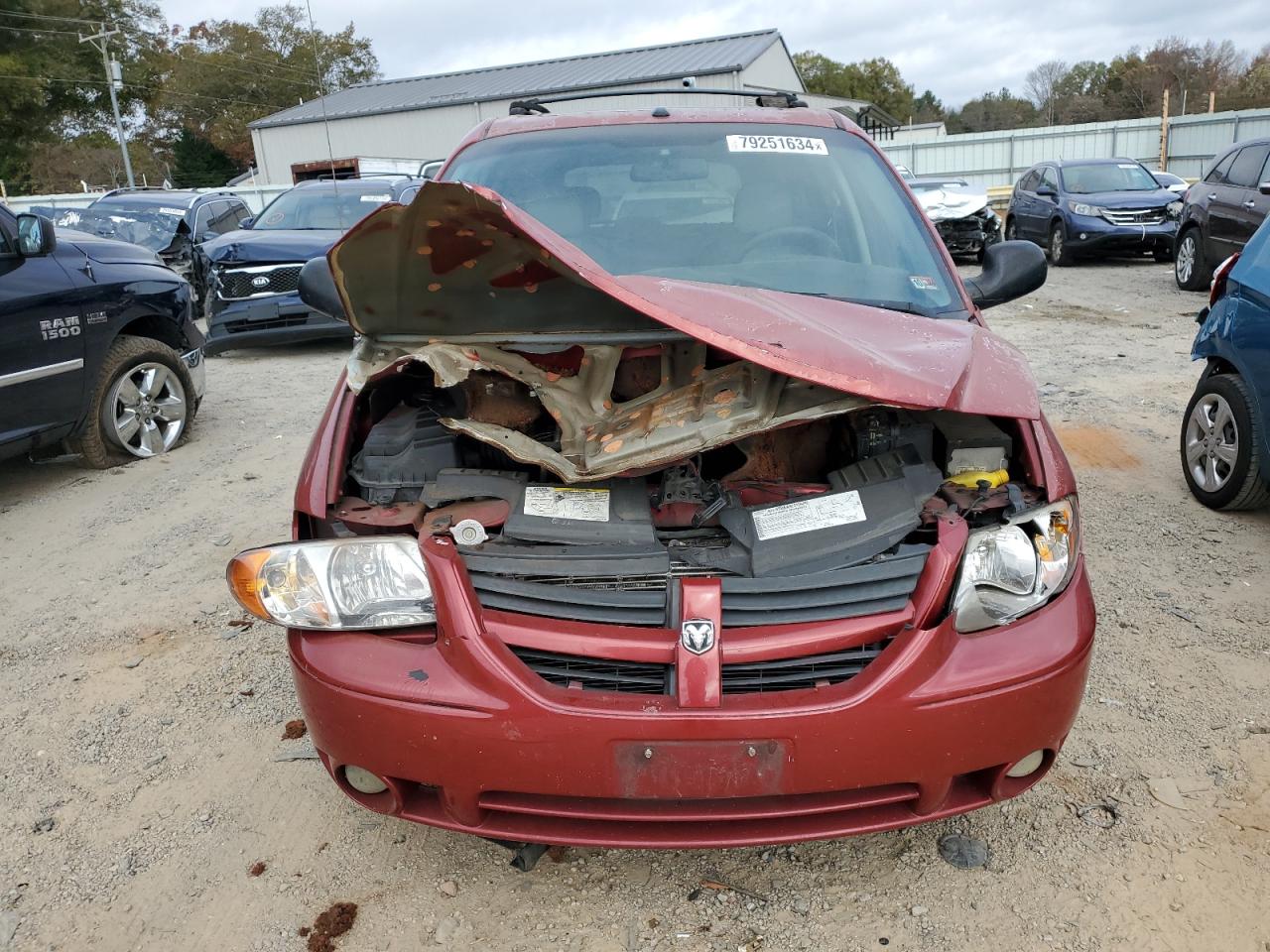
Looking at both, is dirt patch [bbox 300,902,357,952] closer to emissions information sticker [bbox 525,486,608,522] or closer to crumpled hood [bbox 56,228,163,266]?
emissions information sticker [bbox 525,486,608,522]

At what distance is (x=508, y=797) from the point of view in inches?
74.2

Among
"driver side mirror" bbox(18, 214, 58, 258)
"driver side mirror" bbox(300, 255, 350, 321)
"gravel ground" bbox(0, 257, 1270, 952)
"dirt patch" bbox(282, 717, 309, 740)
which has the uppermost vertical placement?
"driver side mirror" bbox(18, 214, 58, 258)

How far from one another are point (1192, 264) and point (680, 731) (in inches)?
451

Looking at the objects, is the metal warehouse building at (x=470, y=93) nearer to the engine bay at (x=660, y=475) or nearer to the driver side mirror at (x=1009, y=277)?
the driver side mirror at (x=1009, y=277)

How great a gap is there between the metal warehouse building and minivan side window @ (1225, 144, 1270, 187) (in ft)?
78.4

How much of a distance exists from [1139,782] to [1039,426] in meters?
1.02

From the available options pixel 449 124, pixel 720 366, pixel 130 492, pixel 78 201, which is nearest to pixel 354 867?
pixel 720 366

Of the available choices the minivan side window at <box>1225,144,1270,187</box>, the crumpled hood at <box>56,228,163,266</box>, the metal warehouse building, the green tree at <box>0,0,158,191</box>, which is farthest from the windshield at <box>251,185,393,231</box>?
the green tree at <box>0,0,158,191</box>

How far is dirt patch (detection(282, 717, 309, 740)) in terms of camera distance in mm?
2820

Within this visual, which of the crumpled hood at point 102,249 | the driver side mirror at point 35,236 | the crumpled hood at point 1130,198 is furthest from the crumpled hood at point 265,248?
the crumpled hood at point 1130,198

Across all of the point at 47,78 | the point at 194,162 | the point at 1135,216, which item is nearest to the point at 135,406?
the point at 1135,216

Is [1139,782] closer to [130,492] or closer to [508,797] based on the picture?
[508,797]

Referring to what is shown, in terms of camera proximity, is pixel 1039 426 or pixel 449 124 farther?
pixel 449 124

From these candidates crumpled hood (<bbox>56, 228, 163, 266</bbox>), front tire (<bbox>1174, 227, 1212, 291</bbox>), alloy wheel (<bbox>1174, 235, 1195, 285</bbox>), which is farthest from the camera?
alloy wheel (<bbox>1174, 235, 1195, 285</bbox>)
